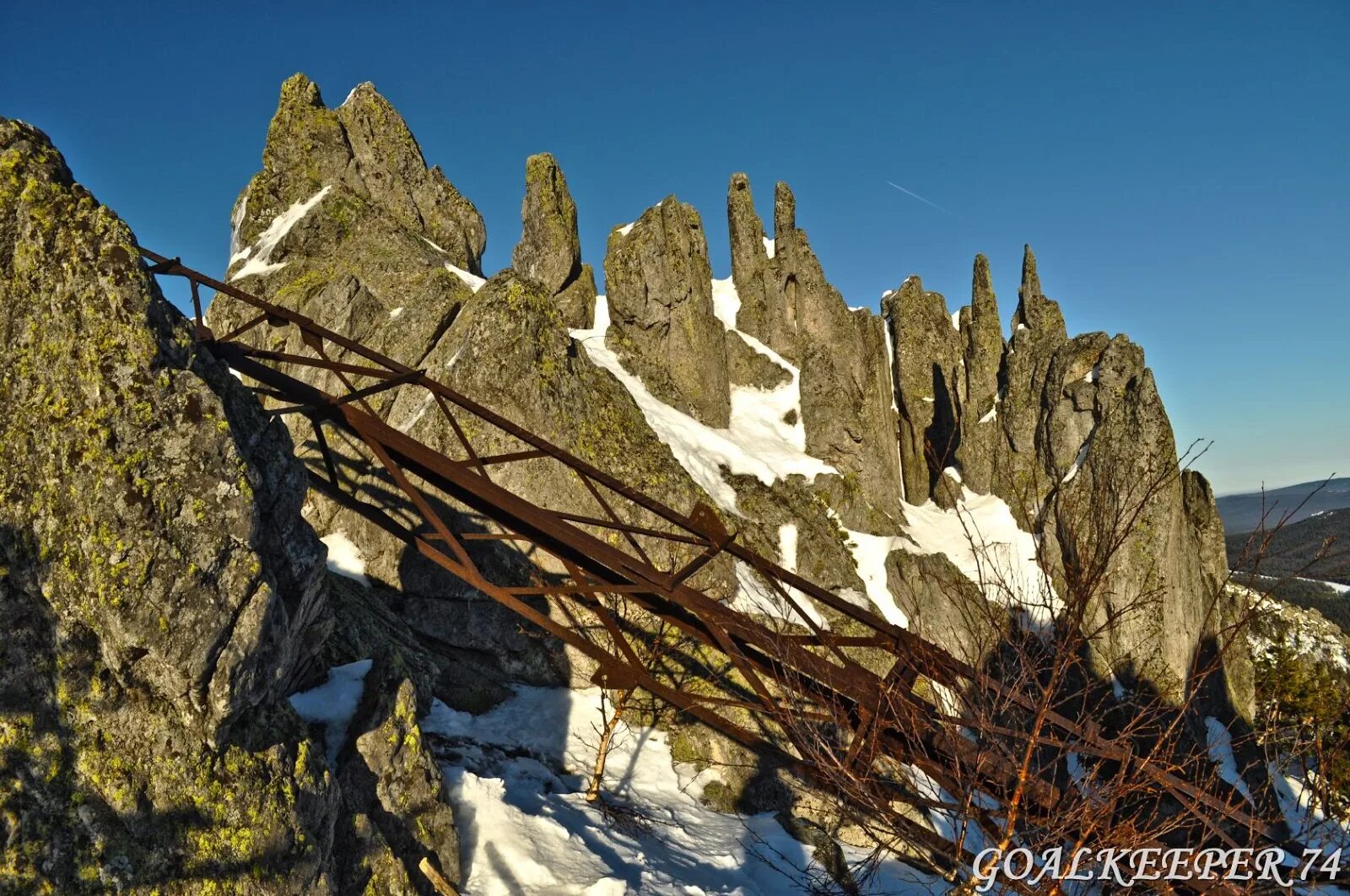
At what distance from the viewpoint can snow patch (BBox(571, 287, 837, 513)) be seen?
28297 mm

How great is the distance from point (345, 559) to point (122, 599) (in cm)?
1078

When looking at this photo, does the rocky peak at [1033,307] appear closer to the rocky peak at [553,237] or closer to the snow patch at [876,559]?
the snow patch at [876,559]

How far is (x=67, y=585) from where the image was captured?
5.40 m

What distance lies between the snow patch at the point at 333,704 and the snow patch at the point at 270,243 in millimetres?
22035

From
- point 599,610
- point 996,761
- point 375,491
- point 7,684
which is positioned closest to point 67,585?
point 7,684

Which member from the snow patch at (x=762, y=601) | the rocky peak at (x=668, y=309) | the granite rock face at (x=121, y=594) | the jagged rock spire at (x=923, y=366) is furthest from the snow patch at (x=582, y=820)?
the jagged rock spire at (x=923, y=366)

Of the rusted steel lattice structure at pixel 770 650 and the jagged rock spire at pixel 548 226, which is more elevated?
the jagged rock spire at pixel 548 226

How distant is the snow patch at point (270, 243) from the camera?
26.0 m

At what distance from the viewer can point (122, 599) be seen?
5.39 m

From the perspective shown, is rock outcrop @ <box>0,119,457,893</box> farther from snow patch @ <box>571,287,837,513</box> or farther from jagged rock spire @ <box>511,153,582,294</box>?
jagged rock spire @ <box>511,153,582,294</box>

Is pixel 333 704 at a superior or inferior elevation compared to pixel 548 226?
inferior

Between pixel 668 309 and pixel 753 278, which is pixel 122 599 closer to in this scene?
pixel 668 309

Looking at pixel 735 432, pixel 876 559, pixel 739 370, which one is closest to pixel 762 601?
pixel 876 559

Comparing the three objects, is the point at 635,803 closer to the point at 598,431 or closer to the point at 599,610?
the point at 599,610
